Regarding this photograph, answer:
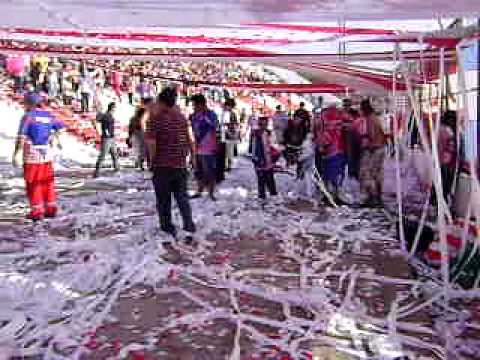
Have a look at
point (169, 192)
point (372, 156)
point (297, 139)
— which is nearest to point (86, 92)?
point (297, 139)

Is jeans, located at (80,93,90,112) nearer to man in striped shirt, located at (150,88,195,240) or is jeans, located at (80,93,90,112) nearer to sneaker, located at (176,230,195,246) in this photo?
man in striped shirt, located at (150,88,195,240)

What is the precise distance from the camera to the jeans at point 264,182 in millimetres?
10758

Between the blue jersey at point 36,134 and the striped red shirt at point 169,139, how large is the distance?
180cm

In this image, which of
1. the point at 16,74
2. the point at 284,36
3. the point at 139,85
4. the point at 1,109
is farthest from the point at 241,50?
the point at 139,85

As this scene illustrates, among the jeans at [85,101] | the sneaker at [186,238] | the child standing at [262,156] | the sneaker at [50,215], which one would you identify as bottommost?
the sneaker at [186,238]

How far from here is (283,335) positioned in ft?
14.2

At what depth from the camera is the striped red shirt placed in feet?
23.2

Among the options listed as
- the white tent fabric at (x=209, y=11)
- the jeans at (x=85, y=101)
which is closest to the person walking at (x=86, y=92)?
the jeans at (x=85, y=101)

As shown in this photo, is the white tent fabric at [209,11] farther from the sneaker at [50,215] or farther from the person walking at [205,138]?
the person walking at [205,138]

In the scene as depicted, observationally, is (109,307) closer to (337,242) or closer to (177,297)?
(177,297)

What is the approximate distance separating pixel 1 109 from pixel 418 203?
18748 mm

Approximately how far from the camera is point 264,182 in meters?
10.8

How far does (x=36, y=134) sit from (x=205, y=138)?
2839 millimetres

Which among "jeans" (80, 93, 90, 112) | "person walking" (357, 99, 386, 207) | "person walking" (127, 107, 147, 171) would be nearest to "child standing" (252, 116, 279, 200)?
"person walking" (357, 99, 386, 207)
